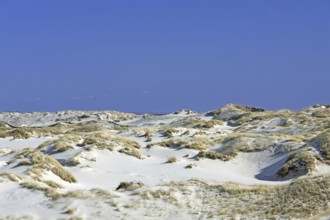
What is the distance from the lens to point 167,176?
104ft

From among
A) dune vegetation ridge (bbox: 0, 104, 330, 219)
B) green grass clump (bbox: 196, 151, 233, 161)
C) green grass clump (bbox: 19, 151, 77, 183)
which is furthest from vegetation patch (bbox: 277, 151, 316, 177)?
green grass clump (bbox: 19, 151, 77, 183)

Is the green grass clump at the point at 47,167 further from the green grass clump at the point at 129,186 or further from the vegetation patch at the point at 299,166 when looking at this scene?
the vegetation patch at the point at 299,166

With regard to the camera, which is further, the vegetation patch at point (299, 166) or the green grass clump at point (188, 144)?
the green grass clump at point (188, 144)

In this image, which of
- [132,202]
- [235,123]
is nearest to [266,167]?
[132,202]

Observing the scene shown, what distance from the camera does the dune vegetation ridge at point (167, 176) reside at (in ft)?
71.4

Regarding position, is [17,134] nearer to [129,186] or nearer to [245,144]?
[245,144]

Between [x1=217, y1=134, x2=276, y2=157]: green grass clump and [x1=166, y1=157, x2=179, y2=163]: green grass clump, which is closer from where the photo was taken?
[x1=166, y1=157, x2=179, y2=163]: green grass clump

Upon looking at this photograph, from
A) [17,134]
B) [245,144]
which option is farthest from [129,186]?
[17,134]

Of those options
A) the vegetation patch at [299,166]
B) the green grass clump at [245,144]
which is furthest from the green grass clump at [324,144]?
the green grass clump at [245,144]

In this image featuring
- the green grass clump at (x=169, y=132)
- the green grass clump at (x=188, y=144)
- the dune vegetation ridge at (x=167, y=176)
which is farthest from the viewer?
the green grass clump at (x=169, y=132)

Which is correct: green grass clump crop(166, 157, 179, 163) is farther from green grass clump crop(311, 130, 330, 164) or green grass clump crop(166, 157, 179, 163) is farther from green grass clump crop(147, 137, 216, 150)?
green grass clump crop(311, 130, 330, 164)

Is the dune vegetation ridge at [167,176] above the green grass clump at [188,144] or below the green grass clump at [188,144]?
below

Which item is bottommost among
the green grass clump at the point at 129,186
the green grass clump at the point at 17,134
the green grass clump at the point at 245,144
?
the green grass clump at the point at 129,186

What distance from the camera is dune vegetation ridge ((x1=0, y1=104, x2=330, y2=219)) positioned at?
856 inches
